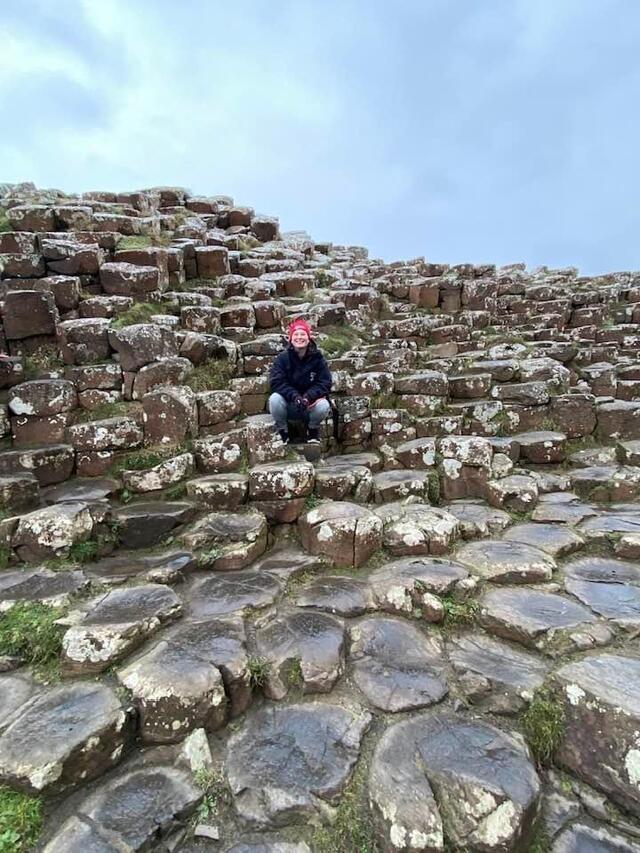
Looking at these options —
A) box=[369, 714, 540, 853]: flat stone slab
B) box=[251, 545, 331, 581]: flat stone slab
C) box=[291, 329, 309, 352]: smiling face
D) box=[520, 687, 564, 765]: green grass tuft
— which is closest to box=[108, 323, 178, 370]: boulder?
box=[291, 329, 309, 352]: smiling face

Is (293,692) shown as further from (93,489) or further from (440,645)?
(93,489)

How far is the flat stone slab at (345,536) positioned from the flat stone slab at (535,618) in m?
1.07

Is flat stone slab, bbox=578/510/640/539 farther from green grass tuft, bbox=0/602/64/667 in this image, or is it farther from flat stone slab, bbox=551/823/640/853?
green grass tuft, bbox=0/602/64/667

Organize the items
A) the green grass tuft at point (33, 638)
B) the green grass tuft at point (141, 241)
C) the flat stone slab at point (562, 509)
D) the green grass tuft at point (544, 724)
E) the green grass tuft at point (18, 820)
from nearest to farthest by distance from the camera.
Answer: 1. the green grass tuft at point (18, 820)
2. the green grass tuft at point (544, 724)
3. the green grass tuft at point (33, 638)
4. the flat stone slab at point (562, 509)
5. the green grass tuft at point (141, 241)

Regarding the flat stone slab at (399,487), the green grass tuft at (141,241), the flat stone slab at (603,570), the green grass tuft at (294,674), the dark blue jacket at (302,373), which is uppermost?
the green grass tuft at (141,241)

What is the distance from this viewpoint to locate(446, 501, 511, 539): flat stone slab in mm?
4512

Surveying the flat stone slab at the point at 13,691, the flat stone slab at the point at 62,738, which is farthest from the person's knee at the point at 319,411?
the flat stone slab at the point at 13,691

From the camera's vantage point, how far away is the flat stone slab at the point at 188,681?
2.68 meters

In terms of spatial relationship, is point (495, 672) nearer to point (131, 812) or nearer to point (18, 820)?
point (131, 812)

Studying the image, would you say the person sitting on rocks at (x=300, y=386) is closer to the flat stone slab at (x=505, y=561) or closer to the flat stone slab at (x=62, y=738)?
the flat stone slab at (x=505, y=561)

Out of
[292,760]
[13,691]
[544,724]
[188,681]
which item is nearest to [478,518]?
[544,724]

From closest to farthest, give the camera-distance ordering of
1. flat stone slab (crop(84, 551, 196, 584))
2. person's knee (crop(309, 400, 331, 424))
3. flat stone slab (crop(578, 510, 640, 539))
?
flat stone slab (crop(84, 551, 196, 584)) → flat stone slab (crop(578, 510, 640, 539)) → person's knee (crop(309, 400, 331, 424))

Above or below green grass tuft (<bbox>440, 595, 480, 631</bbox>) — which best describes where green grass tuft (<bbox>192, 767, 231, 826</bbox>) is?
below

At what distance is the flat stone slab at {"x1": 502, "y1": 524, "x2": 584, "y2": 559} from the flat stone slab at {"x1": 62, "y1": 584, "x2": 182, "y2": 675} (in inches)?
123
